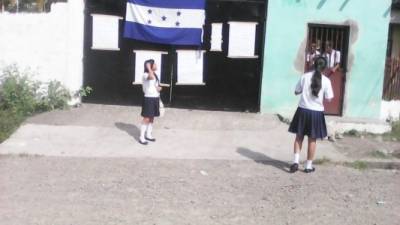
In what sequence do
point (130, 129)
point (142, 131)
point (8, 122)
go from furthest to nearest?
point (130, 129) → point (8, 122) → point (142, 131)

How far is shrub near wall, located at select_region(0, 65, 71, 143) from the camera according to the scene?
11.5 m

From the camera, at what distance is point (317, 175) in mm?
8633

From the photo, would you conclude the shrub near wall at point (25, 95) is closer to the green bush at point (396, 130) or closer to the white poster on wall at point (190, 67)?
the white poster on wall at point (190, 67)

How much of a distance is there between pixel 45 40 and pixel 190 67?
9.72 ft

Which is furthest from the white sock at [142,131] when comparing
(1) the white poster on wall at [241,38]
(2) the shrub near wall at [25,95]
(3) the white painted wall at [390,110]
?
(3) the white painted wall at [390,110]

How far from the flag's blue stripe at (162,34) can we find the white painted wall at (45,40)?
109cm

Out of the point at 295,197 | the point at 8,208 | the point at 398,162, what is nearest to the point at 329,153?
the point at 398,162

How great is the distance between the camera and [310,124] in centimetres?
857

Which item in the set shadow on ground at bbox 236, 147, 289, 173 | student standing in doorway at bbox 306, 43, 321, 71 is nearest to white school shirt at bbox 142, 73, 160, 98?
shadow on ground at bbox 236, 147, 289, 173

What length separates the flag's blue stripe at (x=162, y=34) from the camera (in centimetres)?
1215

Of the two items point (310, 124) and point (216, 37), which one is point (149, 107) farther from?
point (216, 37)

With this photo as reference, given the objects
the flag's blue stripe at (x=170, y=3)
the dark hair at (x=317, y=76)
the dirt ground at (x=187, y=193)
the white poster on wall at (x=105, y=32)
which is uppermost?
the flag's blue stripe at (x=170, y=3)

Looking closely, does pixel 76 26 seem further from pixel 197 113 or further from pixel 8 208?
pixel 8 208

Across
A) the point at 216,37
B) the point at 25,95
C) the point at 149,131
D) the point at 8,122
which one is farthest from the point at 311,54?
the point at 8,122
